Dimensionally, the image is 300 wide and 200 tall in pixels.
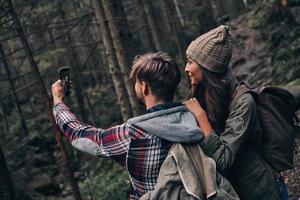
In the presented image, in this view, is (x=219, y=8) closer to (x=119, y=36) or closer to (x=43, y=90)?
(x=43, y=90)

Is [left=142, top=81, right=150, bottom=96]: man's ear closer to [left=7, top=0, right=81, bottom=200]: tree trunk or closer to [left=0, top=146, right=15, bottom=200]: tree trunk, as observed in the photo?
[left=0, top=146, right=15, bottom=200]: tree trunk

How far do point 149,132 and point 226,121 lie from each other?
593 mm

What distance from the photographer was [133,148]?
2.85 metres

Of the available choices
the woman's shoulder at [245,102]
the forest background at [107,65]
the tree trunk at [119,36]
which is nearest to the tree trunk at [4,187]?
the forest background at [107,65]

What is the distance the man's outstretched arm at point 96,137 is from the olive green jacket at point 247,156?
0.60 m

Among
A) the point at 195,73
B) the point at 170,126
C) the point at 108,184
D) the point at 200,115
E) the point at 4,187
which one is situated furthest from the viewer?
the point at 108,184

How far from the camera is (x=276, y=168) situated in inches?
126

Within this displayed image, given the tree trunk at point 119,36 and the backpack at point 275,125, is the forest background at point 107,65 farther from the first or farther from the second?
the backpack at point 275,125

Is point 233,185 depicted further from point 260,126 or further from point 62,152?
point 62,152

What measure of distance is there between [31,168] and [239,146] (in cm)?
1991

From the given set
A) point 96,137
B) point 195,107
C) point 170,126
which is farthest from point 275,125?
point 96,137

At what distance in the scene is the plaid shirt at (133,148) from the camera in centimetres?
283

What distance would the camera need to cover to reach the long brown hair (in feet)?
10.4

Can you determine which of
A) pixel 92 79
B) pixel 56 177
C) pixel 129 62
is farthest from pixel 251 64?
pixel 92 79
